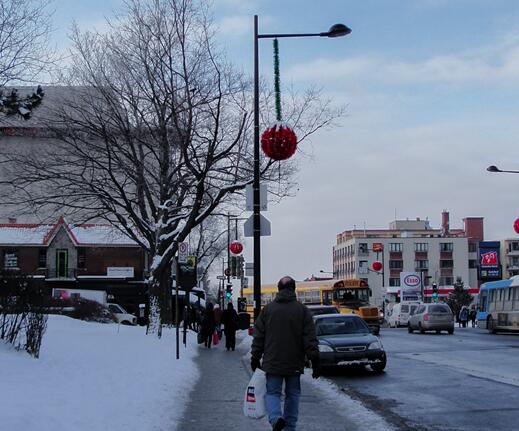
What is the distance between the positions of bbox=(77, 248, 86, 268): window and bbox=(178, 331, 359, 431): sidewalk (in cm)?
4536

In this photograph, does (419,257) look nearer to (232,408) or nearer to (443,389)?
(443,389)

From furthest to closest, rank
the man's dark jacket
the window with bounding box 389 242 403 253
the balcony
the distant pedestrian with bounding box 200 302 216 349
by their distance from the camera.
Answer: the window with bounding box 389 242 403 253, the balcony, the distant pedestrian with bounding box 200 302 216 349, the man's dark jacket

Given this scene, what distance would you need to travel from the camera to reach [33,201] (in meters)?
25.4

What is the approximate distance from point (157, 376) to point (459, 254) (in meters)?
121

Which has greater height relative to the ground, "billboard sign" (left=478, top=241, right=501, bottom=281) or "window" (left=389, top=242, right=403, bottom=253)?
"window" (left=389, top=242, right=403, bottom=253)

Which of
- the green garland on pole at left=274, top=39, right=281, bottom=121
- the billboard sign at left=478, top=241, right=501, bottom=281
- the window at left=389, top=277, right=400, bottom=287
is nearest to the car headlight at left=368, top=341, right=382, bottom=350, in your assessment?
the green garland on pole at left=274, top=39, right=281, bottom=121

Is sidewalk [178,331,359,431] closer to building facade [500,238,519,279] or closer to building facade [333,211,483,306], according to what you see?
building facade [333,211,483,306]

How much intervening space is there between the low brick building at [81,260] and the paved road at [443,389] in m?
40.3

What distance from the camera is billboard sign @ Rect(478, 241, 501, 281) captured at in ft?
245

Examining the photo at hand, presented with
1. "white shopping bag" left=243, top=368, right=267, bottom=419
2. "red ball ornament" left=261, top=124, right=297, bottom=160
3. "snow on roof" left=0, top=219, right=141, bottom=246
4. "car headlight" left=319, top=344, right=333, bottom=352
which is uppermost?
"snow on roof" left=0, top=219, right=141, bottom=246

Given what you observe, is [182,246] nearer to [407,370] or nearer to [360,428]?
[407,370]

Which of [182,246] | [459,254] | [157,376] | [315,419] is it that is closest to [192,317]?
[182,246]

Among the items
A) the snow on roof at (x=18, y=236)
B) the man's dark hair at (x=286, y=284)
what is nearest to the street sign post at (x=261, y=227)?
the man's dark hair at (x=286, y=284)

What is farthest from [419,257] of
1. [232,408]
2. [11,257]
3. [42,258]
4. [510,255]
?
[232,408]
